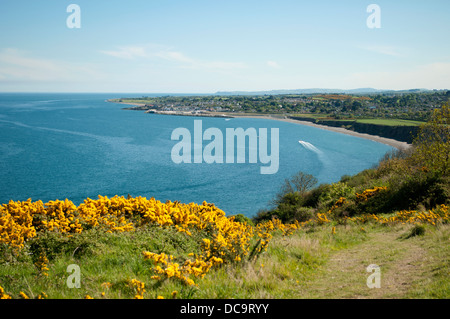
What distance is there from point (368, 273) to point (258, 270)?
2.27 metres

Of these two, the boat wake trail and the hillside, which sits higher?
the hillside

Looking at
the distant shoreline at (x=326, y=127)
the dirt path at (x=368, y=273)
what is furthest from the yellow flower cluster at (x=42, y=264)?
the distant shoreline at (x=326, y=127)

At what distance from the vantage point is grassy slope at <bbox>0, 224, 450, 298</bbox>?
5.25 m

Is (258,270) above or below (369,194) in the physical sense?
above

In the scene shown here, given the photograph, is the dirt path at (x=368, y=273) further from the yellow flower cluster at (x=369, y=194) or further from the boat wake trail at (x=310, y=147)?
the boat wake trail at (x=310, y=147)

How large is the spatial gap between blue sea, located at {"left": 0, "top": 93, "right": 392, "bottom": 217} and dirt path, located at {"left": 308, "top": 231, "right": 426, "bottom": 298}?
32.8 m

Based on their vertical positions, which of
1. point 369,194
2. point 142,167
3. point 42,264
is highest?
point 42,264

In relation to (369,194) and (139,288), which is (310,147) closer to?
(369,194)

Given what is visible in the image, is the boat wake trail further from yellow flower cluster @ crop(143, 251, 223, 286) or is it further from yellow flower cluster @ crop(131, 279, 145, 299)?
yellow flower cluster @ crop(131, 279, 145, 299)

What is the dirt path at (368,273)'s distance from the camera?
5437 millimetres

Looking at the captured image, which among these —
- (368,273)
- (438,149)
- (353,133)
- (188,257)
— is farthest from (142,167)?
(353,133)

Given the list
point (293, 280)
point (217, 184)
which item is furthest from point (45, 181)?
point (293, 280)

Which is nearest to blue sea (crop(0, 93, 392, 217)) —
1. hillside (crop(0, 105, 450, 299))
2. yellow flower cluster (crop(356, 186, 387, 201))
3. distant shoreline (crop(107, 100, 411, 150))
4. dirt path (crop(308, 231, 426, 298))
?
distant shoreline (crop(107, 100, 411, 150))

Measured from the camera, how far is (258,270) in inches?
251
